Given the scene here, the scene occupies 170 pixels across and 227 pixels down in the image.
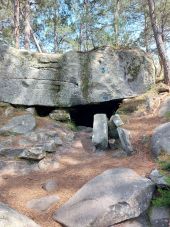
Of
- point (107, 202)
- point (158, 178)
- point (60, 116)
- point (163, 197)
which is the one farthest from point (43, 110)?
point (163, 197)

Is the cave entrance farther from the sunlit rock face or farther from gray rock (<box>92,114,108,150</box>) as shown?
gray rock (<box>92,114,108,150</box>)

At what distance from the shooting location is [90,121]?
11.2 meters

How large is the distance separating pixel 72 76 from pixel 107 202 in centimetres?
597

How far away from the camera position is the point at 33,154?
716 centimetres

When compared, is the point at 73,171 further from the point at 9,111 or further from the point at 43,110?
the point at 43,110

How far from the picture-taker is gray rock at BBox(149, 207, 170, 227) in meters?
4.51

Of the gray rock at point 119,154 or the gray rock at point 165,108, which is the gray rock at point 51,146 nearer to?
the gray rock at point 119,154


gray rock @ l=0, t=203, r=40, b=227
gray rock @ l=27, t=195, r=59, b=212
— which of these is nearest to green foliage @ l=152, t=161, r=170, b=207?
gray rock @ l=27, t=195, r=59, b=212

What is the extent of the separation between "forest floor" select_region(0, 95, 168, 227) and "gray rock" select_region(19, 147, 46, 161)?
0.45 meters

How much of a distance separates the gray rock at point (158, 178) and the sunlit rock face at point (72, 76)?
4.75 meters

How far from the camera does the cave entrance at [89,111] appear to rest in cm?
1056

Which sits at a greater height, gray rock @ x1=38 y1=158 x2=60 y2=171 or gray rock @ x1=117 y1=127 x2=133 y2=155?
gray rock @ x1=117 y1=127 x2=133 y2=155

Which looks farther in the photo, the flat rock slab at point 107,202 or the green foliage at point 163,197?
the green foliage at point 163,197

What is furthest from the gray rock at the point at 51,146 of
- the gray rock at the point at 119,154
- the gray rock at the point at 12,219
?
the gray rock at the point at 12,219
